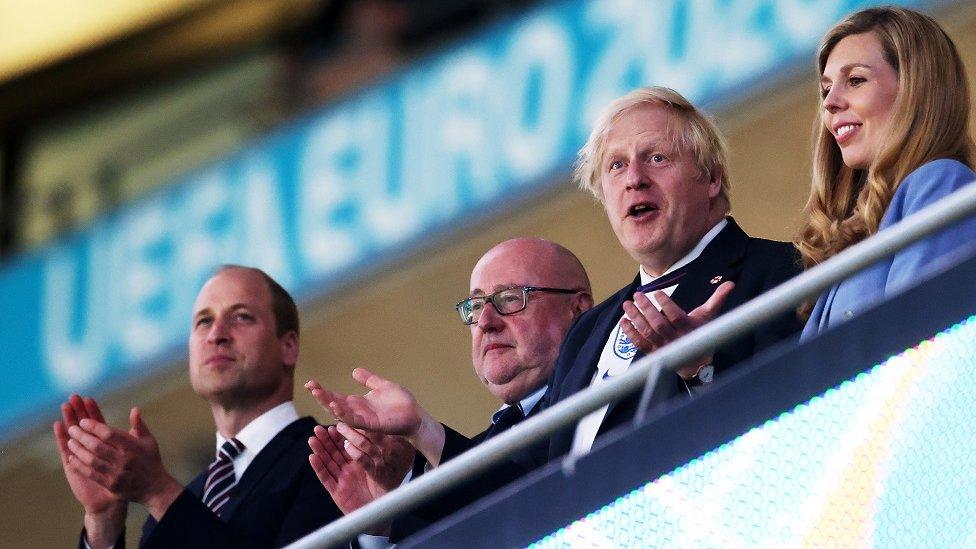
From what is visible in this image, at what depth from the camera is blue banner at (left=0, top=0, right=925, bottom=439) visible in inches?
238

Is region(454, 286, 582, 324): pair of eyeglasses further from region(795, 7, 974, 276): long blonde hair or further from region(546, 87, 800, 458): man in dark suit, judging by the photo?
region(795, 7, 974, 276): long blonde hair

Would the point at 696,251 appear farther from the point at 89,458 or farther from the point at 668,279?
the point at 89,458

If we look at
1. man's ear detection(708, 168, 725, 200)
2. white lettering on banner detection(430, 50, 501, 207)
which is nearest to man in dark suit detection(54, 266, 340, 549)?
man's ear detection(708, 168, 725, 200)

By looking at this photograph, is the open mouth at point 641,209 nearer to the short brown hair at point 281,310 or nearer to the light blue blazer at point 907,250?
the light blue blazer at point 907,250

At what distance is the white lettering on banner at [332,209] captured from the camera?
702cm

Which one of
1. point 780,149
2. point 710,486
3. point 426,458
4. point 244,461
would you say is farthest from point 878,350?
point 780,149

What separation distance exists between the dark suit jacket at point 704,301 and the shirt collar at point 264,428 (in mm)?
710

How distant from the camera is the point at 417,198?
6828 mm

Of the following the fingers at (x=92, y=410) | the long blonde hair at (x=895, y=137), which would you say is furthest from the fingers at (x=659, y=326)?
the fingers at (x=92, y=410)

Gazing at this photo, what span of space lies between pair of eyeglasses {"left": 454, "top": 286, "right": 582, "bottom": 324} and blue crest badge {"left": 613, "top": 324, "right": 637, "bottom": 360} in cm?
56

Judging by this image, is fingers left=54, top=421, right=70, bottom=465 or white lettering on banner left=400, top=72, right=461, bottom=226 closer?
fingers left=54, top=421, right=70, bottom=465

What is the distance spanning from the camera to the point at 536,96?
6.48 m

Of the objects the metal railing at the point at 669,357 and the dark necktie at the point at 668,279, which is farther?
the dark necktie at the point at 668,279

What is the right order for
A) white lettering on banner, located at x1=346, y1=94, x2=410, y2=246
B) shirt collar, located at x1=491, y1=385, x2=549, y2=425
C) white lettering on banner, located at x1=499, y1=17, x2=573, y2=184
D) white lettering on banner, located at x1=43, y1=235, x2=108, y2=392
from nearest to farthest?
shirt collar, located at x1=491, y1=385, x2=549, y2=425, white lettering on banner, located at x1=499, y1=17, x2=573, y2=184, white lettering on banner, located at x1=346, y1=94, x2=410, y2=246, white lettering on banner, located at x1=43, y1=235, x2=108, y2=392
